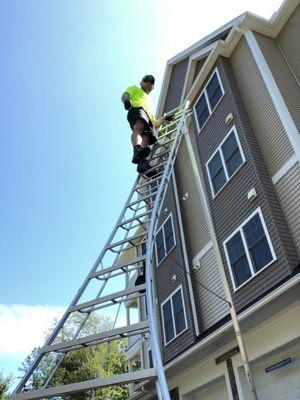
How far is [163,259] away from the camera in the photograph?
535 inches

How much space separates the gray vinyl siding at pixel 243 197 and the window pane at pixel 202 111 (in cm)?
44

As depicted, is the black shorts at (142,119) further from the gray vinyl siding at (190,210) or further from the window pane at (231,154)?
the gray vinyl siding at (190,210)

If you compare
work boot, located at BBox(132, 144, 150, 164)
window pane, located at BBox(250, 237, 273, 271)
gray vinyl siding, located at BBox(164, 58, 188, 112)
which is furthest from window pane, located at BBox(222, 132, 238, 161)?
gray vinyl siding, located at BBox(164, 58, 188, 112)

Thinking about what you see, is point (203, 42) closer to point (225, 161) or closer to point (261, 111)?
point (261, 111)

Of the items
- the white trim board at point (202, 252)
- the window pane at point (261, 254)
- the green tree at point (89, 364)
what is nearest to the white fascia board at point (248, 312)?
the window pane at point (261, 254)

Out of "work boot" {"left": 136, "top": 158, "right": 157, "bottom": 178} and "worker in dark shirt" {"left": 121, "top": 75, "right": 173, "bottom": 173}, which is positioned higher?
"worker in dark shirt" {"left": 121, "top": 75, "right": 173, "bottom": 173}

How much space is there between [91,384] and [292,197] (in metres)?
6.43

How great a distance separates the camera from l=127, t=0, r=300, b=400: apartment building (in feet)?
25.0

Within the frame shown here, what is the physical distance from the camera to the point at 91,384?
10.1ft

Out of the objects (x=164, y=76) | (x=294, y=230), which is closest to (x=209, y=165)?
(x=294, y=230)

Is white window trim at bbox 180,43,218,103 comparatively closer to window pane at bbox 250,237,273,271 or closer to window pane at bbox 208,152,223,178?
window pane at bbox 208,152,223,178

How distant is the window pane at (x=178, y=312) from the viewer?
447 inches

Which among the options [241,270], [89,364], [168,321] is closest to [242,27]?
[241,270]

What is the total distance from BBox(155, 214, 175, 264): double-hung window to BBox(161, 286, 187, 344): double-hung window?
5.55ft
